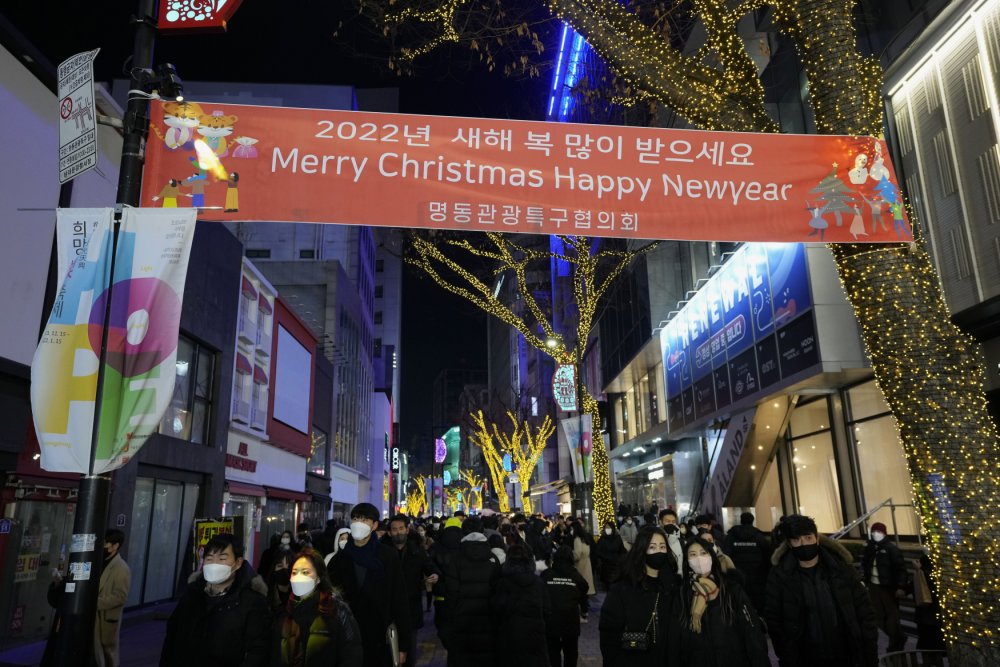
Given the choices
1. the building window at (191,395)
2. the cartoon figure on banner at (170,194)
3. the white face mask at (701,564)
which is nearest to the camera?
the white face mask at (701,564)

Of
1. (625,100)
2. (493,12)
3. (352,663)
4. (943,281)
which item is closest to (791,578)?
(352,663)

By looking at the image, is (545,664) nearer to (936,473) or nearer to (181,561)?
(936,473)

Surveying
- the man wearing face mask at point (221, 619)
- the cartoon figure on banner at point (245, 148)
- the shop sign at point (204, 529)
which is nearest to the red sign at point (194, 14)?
the cartoon figure on banner at point (245, 148)

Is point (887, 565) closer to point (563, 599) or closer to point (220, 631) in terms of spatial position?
point (563, 599)

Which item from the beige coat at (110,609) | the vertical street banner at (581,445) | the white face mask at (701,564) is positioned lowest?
the beige coat at (110,609)

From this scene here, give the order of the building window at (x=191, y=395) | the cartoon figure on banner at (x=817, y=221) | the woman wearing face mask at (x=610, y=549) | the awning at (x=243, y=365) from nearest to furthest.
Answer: the cartoon figure on banner at (x=817, y=221), the woman wearing face mask at (x=610, y=549), the building window at (x=191, y=395), the awning at (x=243, y=365)

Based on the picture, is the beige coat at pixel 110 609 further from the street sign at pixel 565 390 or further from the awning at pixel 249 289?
the street sign at pixel 565 390

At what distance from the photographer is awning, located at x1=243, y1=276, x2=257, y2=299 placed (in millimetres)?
22078

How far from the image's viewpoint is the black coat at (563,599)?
24.1 ft

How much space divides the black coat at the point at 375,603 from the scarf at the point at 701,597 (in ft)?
8.43

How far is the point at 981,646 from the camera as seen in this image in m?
4.33

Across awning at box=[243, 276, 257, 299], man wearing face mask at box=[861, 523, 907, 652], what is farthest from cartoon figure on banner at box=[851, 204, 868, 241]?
awning at box=[243, 276, 257, 299]

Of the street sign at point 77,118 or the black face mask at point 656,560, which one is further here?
the street sign at point 77,118

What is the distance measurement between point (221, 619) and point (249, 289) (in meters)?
19.6
